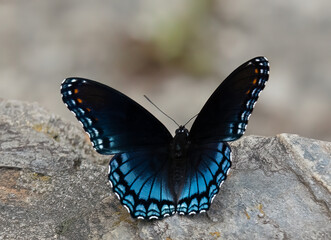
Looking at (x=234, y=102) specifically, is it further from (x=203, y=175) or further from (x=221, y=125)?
(x=203, y=175)

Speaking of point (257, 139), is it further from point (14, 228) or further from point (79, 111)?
point (14, 228)

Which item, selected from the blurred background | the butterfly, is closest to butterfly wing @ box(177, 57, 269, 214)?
the butterfly

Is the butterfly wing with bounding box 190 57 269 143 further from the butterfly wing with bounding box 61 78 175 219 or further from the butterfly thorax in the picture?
the butterfly wing with bounding box 61 78 175 219

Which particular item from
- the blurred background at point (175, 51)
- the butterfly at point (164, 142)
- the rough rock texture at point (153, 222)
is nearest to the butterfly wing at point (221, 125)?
the butterfly at point (164, 142)

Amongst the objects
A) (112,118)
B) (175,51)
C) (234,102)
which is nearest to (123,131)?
(112,118)

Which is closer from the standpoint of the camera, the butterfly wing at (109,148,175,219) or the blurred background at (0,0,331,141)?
the butterfly wing at (109,148,175,219)

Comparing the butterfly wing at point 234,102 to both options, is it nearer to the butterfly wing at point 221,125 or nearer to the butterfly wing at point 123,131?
the butterfly wing at point 221,125

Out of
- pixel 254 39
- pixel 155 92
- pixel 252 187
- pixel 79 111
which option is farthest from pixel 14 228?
pixel 254 39
